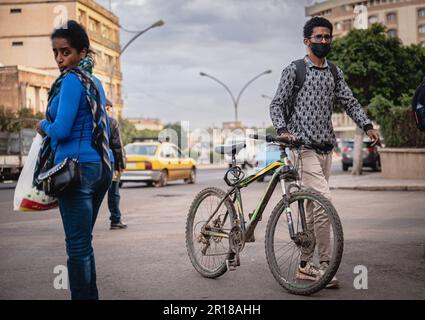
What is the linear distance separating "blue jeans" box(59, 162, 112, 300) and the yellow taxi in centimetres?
1762

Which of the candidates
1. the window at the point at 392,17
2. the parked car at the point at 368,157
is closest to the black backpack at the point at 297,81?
the parked car at the point at 368,157

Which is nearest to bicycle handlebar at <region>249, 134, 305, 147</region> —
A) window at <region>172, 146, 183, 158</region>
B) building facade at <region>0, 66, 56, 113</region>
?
window at <region>172, 146, 183, 158</region>

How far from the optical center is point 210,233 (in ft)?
19.6

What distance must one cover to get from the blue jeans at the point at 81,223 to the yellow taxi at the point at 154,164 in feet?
57.8

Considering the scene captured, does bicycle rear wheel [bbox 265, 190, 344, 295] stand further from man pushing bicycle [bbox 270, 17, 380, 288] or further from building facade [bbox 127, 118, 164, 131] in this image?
building facade [bbox 127, 118, 164, 131]

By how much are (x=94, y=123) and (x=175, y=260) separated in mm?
2993

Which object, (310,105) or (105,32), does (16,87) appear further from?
(310,105)

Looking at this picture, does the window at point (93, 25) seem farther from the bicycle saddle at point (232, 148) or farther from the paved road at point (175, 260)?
the bicycle saddle at point (232, 148)

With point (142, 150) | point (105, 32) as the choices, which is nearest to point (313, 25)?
point (142, 150)

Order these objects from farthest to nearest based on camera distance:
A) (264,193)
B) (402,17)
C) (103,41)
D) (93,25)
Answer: (402,17)
(103,41)
(93,25)
(264,193)

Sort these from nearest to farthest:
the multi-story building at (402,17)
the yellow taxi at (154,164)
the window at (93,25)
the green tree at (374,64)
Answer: the yellow taxi at (154,164) < the green tree at (374,64) < the window at (93,25) < the multi-story building at (402,17)

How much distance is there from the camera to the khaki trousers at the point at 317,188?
5.14 m
